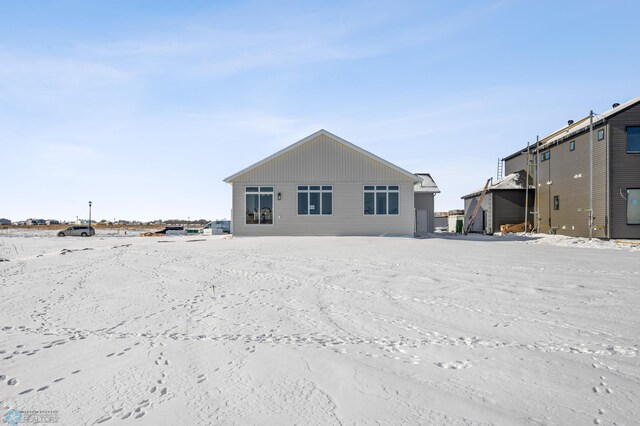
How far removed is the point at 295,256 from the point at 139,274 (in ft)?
14.5

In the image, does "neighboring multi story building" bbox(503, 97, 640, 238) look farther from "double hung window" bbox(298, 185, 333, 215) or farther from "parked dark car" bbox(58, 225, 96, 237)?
"parked dark car" bbox(58, 225, 96, 237)

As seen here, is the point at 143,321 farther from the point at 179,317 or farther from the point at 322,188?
the point at 322,188

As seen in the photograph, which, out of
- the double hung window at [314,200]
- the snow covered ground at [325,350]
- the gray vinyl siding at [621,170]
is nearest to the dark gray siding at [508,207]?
the gray vinyl siding at [621,170]

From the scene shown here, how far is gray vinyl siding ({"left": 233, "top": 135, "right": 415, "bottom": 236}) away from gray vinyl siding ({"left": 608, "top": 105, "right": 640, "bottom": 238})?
28.5ft

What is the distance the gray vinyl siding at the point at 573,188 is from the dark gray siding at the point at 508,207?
1520 millimetres

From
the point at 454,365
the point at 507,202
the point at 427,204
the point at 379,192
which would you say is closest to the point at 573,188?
the point at 507,202

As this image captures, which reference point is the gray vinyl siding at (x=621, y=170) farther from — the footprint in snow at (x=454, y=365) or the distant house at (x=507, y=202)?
the footprint in snow at (x=454, y=365)

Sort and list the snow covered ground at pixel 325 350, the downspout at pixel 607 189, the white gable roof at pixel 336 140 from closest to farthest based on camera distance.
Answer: the snow covered ground at pixel 325 350 < the downspout at pixel 607 189 < the white gable roof at pixel 336 140

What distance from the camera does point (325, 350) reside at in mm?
3936

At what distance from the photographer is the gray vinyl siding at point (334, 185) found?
67.5 feet

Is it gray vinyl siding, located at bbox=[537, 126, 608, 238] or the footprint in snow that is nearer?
the footprint in snow

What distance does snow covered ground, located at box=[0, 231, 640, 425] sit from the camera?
284cm

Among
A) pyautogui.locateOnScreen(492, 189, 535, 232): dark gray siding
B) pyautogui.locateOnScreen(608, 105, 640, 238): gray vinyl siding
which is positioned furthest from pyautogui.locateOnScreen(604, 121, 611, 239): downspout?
pyautogui.locateOnScreen(492, 189, 535, 232): dark gray siding

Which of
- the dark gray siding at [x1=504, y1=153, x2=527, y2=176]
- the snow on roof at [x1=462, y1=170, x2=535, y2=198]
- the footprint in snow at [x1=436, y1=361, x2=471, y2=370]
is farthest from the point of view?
the dark gray siding at [x1=504, y1=153, x2=527, y2=176]
